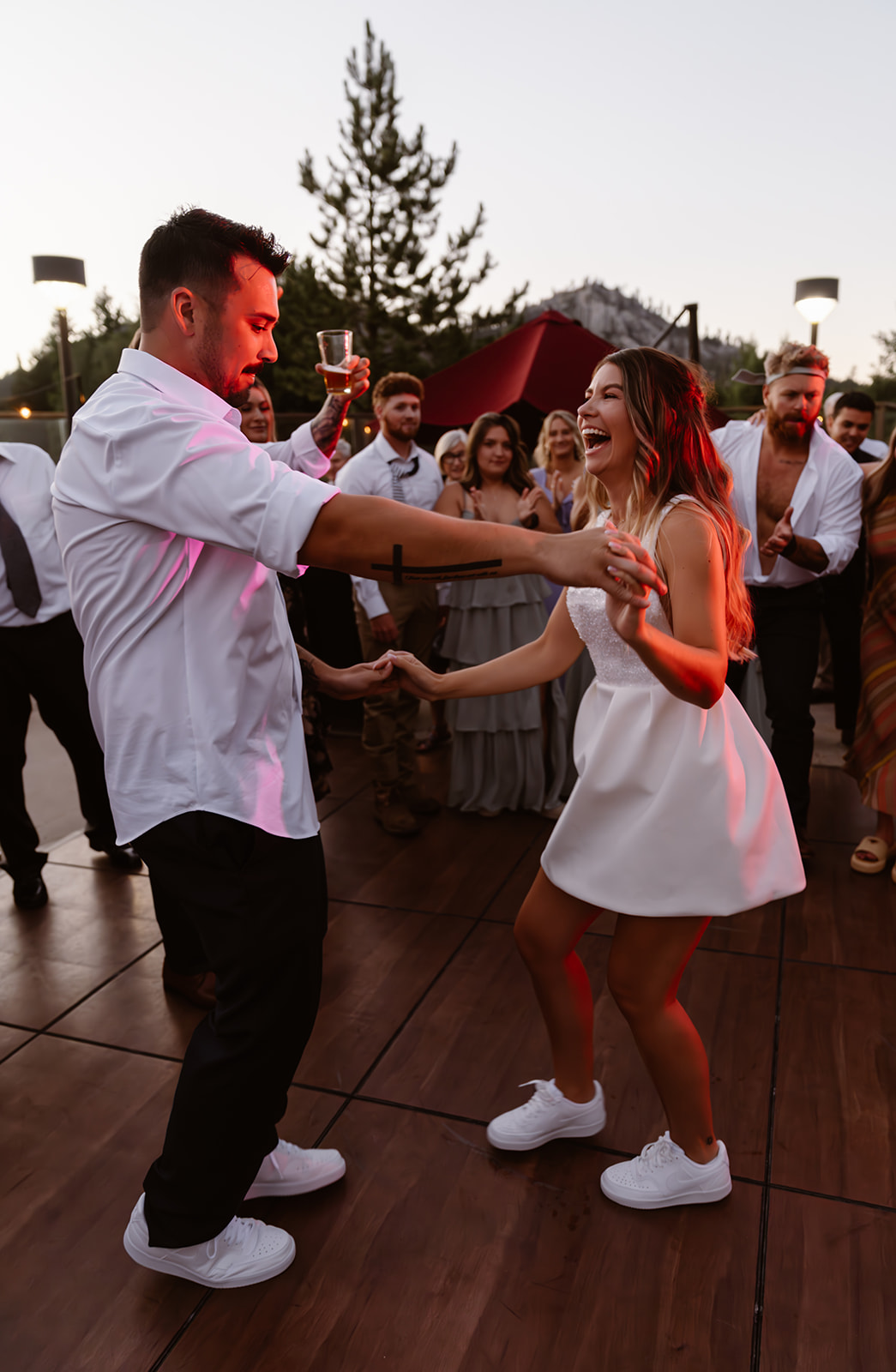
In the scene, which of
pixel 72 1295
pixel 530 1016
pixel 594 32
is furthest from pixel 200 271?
pixel 594 32

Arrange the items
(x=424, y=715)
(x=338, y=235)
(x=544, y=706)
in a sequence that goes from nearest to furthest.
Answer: (x=544, y=706) → (x=424, y=715) → (x=338, y=235)

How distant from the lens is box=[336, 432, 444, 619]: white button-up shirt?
4.10 m

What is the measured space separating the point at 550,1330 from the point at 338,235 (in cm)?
2456

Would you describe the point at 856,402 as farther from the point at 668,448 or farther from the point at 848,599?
the point at 668,448

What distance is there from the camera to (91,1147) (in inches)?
83.4

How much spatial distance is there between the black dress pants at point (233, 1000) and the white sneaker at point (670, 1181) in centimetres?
79

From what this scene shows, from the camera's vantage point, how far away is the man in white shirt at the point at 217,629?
1239mm

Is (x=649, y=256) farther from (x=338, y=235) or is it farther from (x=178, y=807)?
(x=178, y=807)

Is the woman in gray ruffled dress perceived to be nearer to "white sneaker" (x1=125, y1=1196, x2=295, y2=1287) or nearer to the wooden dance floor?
the wooden dance floor

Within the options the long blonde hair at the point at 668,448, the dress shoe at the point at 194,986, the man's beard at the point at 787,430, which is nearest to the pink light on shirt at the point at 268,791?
the long blonde hair at the point at 668,448

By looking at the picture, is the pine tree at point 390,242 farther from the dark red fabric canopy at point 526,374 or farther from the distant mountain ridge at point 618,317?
the distant mountain ridge at point 618,317

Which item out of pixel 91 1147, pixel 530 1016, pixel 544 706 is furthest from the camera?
pixel 544 706

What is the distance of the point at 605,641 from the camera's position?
1.75 m

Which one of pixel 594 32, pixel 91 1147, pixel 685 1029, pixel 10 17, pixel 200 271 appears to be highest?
pixel 594 32
